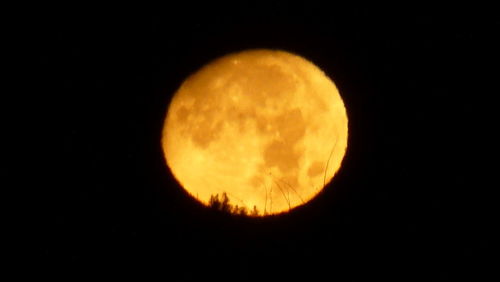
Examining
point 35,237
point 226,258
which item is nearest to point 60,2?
point 35,237

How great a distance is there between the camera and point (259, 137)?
3.20 m

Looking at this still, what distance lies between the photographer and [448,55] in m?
3.53

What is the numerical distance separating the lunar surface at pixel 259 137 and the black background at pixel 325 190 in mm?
83

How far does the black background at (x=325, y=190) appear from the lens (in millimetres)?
3129

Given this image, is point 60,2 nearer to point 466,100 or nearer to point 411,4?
point 411,4

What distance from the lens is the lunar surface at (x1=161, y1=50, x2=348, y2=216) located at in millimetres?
3189

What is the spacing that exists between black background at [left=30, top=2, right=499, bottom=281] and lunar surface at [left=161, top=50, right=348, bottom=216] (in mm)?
83

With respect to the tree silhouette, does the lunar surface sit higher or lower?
higher

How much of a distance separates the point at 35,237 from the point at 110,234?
43 centimetres

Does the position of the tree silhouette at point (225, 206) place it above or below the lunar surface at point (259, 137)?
below

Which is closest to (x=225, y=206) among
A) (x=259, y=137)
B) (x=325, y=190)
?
(x=259, y=137)

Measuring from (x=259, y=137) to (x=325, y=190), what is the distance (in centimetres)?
46

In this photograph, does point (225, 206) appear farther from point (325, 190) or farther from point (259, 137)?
point (325, 190)

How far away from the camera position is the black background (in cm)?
313
